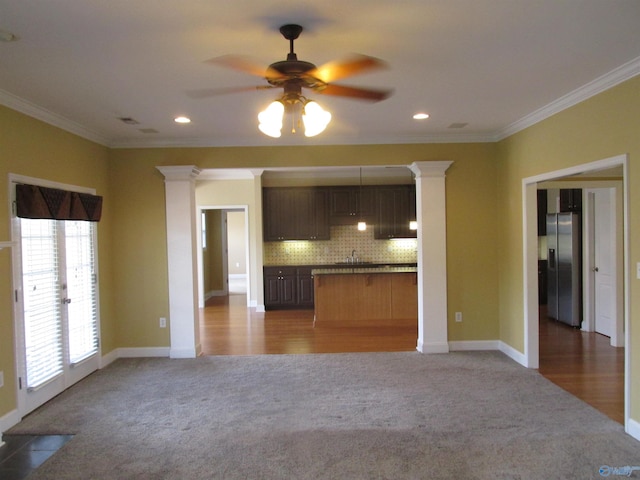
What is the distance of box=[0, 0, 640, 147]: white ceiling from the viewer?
2100mm

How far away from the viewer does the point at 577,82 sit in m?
3.23

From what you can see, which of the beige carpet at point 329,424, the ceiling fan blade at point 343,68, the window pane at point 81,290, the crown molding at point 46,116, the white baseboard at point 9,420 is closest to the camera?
the ceiling fan blade at point 343,68

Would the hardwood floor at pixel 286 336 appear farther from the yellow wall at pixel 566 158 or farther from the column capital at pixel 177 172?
the column capital at pixel 177 172

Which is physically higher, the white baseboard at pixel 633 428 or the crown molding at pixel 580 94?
the crown molding at pixel 580 94

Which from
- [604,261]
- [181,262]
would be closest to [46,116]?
[181,262]

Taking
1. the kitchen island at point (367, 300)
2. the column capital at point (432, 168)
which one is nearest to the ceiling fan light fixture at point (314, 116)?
the column capital at point (432, 168)

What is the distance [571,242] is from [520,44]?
4788 mm

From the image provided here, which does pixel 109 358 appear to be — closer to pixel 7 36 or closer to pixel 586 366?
pixel 7 36

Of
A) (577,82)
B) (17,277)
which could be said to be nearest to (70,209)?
(17,277)

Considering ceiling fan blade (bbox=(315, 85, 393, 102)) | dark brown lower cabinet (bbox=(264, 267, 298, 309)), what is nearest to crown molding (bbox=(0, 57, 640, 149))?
ceiling fan blade (bbox=(315, 85, 393, 102))

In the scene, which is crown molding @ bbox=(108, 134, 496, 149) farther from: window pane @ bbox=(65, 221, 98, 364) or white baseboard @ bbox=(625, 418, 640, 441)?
white baseboard @ bbox=(625, 418, 640, 441)

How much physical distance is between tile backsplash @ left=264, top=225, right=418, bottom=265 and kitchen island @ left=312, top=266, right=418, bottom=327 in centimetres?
196

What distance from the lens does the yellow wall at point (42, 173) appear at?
→ 3.26m

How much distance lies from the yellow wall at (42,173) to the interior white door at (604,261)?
6349 millimetres
